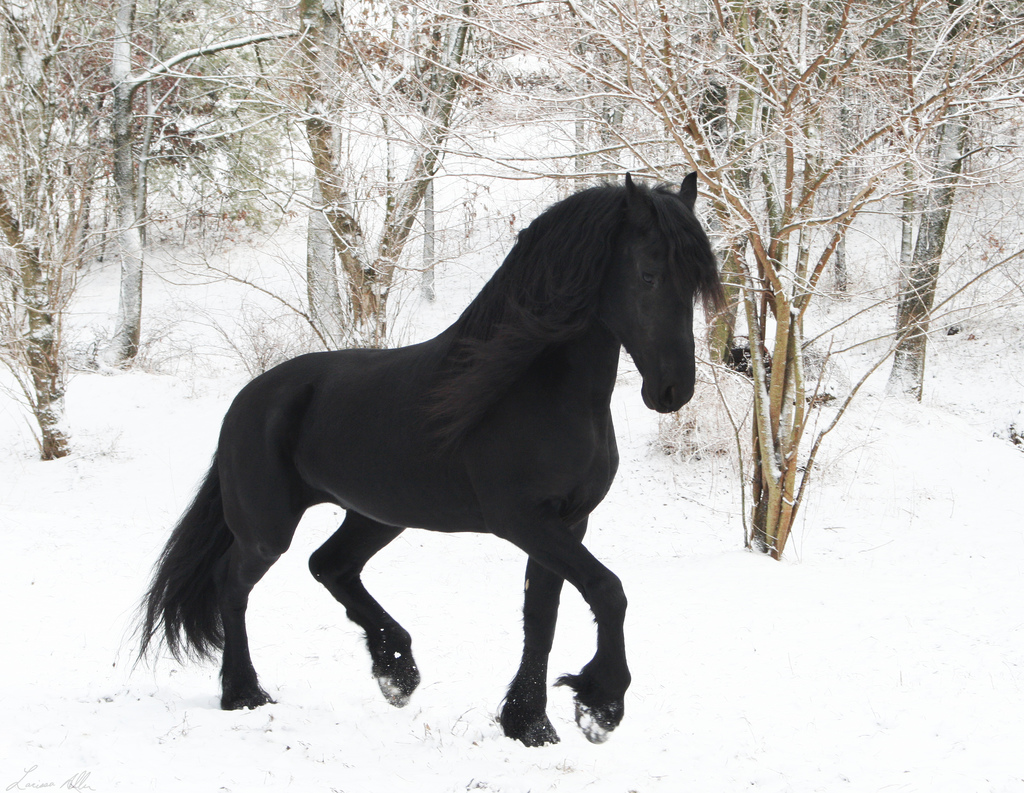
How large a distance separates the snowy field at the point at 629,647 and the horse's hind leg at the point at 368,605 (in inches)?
5.7

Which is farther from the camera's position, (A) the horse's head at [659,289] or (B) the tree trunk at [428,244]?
(B) the tree trunk at [428,244]

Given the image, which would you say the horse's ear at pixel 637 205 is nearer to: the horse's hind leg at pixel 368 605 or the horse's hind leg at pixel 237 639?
the horse's hind leg at pixel 368 605

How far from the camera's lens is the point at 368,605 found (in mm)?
3768

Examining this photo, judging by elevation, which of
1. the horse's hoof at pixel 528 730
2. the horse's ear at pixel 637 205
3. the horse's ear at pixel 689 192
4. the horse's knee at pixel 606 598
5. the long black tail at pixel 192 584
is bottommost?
the horse's hoof at pixel 528 730

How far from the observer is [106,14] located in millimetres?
15836

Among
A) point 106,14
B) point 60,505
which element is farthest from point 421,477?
point 106,14

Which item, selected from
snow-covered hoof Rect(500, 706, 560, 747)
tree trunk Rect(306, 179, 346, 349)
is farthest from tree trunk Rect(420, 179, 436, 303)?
snow-covered hoof Rect(500, 706, 560, 747)

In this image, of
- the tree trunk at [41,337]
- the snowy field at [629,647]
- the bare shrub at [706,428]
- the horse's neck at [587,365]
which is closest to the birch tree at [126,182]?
the tree trunk at [41,337]

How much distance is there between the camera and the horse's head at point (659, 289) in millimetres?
2383

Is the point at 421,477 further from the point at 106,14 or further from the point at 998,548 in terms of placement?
the point at 106,14

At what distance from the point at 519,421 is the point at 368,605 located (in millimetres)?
1508

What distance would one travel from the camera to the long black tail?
379 centimetres

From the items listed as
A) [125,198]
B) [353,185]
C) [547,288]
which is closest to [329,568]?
[547,288]

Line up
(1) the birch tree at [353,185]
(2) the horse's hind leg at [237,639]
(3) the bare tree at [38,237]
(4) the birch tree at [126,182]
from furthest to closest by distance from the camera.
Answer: (4) the birch tree at [126,182], (3) the bare tree at [38,237], (1) the birch tree at [353,185], (2) the horse's hind leg at [237,639]
